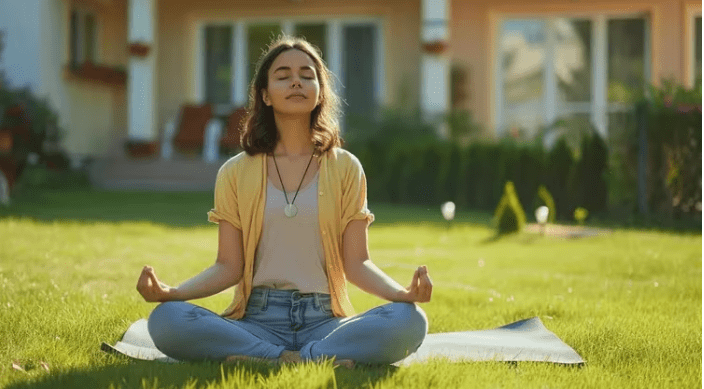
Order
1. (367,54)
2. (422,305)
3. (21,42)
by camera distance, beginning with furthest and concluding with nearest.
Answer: (367,54) < (21,42) < (422,305)

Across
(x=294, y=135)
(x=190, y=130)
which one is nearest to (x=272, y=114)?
(x=294, y=135)

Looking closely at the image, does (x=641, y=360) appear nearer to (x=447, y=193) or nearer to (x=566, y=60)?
(x=447, y=193)

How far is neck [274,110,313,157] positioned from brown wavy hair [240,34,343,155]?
0.10 feet

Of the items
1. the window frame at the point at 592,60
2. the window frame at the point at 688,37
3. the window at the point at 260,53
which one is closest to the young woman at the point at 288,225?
the window frame at the point at 592,60

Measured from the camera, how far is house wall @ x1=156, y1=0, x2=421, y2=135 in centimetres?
1458

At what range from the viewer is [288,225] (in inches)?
120

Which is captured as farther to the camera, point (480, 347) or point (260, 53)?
point (260, 53)

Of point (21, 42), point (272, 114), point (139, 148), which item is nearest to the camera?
point (272, 114)

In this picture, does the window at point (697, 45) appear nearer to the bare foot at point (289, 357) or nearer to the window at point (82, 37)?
the window at point (82, 37)

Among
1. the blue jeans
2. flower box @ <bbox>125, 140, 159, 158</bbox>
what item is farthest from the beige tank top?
flower box @ <bbox>125, 140, 159, 158</bbox>

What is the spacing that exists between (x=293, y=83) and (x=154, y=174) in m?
10.5

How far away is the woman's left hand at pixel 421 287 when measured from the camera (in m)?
2.66

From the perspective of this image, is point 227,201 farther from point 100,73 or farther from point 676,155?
point 100,73

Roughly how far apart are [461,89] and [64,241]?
29.9 feet
